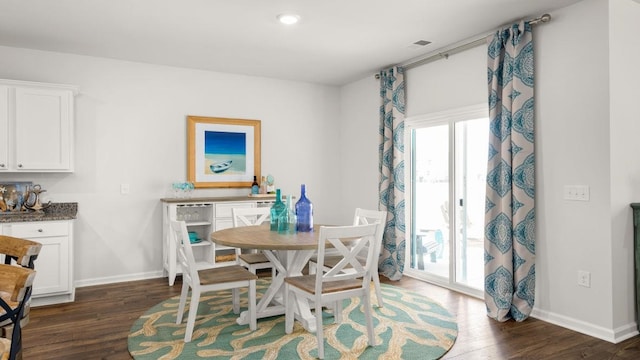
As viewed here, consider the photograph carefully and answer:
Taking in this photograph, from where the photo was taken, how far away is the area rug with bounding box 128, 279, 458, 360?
9.27ft

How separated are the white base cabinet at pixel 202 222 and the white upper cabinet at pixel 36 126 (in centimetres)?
115

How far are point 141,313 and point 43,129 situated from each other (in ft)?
6.73

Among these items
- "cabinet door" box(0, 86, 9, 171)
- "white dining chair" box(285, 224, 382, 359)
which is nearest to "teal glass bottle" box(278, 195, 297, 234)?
"white dining chair" box(285, 224, 382, 359)

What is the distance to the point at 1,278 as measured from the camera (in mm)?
1574

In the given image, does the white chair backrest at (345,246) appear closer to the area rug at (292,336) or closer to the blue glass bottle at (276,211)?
the area rug at (292,336)

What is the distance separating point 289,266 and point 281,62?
2598 millimetres

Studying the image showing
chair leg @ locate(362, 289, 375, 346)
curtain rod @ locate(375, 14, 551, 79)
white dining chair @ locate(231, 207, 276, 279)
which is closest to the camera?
chair leg @ locate(362, 289, 375, 346)

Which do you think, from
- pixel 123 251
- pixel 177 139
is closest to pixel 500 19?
pixel 177 139

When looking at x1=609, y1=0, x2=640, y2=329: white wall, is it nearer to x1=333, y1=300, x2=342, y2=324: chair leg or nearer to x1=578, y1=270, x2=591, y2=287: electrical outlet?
x1=578, y1=270, x2=591, y2=287: electrical outlet

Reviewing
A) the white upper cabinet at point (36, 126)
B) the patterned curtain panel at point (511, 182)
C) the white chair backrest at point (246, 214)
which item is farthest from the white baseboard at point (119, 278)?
the patterned curtain panel at point (511, 182)

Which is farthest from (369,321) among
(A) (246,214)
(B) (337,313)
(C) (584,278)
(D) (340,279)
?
(A) (246,214)

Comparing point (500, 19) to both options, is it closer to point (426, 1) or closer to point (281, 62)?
point (426, 1)

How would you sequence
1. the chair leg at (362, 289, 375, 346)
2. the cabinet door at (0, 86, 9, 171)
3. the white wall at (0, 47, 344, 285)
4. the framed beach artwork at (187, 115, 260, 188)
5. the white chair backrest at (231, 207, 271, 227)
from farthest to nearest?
the framed beach artwork at (187, 115, 260, 188) < the white wall at (0, 47, 344, 285) < the white chair backrest at (231, 207, 271, 227) < the cabinet door at (0, 86, 9, 171) < the chair leg at (362, 289, 375, 346)

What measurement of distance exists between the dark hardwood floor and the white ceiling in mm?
2497
